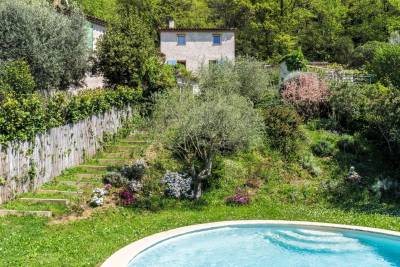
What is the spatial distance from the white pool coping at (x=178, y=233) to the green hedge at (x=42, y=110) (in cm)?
591

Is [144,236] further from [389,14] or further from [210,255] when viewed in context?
[389,14]

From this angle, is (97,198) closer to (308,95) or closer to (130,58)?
(130,58)

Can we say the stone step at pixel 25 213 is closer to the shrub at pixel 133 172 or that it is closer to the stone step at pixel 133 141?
the shrub at pixel 133 172

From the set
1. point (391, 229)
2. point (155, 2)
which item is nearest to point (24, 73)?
point (391, 229)

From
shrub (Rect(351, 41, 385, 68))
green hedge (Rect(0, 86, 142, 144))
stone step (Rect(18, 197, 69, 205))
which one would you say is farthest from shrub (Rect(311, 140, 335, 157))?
shrub (Rect(351, 41, 385, 68))

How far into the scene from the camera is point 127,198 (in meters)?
19.5

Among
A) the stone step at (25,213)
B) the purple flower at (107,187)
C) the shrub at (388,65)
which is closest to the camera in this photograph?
the stone step at (25,213)

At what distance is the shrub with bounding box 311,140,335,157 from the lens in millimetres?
25406

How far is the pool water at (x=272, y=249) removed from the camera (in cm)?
1516

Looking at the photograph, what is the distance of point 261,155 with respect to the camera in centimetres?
2469

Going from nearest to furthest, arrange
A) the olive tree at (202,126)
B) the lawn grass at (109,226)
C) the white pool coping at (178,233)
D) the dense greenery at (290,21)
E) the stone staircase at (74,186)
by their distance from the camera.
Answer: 1. the lawn grass at (109,226)
2. the white pool coping at (178,233)
3. the stone staircase at (74,186)
4. the olive tree at (202,126)
5. the dense greenery at (290,21)

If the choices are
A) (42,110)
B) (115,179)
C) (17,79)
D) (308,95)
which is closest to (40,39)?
(17,79)

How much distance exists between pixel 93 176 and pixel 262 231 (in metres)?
7.59

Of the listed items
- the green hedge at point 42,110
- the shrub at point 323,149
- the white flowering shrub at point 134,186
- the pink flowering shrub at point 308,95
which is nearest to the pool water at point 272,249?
the white flowering shrub at point 134,186
